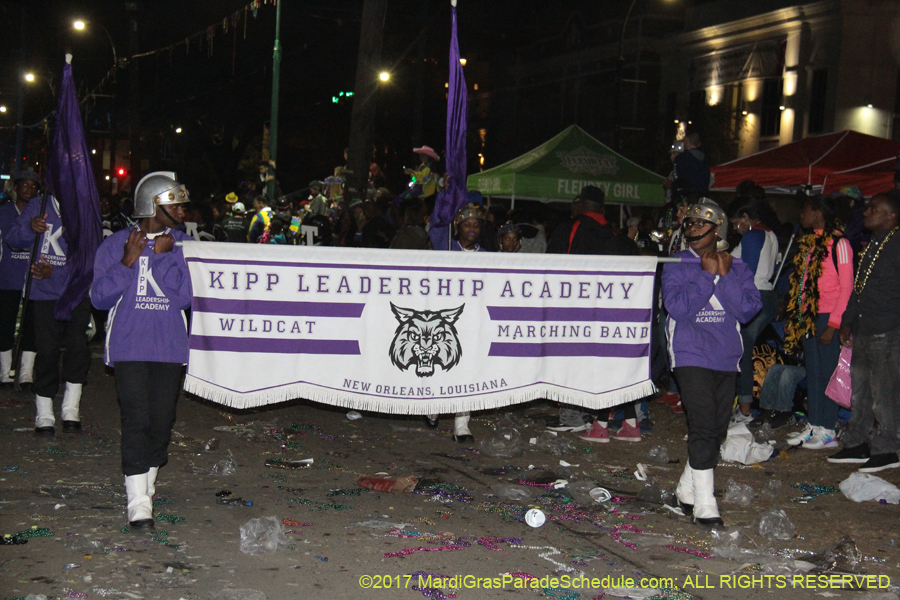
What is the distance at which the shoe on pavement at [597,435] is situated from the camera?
848cm

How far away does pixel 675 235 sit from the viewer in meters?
8.62

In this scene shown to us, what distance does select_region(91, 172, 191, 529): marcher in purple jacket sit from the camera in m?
5.50

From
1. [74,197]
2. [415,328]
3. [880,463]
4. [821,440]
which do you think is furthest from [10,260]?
[880,463]

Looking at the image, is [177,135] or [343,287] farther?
[177,135]

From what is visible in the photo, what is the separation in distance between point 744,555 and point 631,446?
3.03 m

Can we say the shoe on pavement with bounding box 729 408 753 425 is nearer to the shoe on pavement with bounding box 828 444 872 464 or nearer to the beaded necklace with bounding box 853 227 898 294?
the shoe on pavement with bounding box 828 444 872 464

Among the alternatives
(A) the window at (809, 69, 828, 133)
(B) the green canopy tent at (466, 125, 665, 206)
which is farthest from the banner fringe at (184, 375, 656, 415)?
(A) the window at (809, 69, 828, 133)

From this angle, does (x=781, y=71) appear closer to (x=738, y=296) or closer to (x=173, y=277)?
(x=738, y=296)

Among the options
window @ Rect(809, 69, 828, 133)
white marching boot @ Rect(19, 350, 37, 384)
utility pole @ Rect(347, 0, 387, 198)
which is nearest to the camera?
white marching boot @ Rect(19, 350, 37, 384)

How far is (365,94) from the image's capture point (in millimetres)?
17812

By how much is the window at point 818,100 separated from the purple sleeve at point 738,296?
27319 millimetres

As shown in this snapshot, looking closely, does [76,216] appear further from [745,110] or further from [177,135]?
[177,135]

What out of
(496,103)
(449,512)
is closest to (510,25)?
(496,103)

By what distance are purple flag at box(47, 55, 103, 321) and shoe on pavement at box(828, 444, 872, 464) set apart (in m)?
6.07
